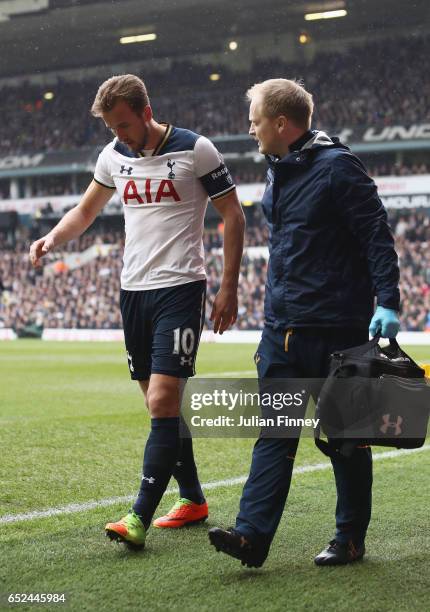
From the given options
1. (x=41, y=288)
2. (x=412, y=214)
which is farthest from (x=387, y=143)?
(x=41, y=288)

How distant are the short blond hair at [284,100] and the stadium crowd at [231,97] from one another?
35577 mm

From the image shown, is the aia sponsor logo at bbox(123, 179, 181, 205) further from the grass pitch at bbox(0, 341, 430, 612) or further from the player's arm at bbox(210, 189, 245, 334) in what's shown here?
the grass pitch at bbox(0, 341, 430, 612)

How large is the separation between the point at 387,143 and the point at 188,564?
3570 cm

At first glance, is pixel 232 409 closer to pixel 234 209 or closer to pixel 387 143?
pixel 234 209

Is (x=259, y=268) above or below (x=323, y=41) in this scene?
below

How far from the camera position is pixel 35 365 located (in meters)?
17.0

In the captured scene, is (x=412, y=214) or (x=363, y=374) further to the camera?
(x=412, y=214)

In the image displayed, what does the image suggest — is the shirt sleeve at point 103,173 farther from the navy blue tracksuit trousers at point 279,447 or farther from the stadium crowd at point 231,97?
the stadium crowd at point 231,97

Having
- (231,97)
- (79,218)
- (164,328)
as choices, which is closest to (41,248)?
(79,218)

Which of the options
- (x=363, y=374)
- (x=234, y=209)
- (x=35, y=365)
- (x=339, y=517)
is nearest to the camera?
(x=363, y=374)

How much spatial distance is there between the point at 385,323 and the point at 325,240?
382mm

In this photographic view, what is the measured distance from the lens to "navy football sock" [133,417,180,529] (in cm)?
366

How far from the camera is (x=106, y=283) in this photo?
36.9m

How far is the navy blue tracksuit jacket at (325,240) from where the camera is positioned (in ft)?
10.8
